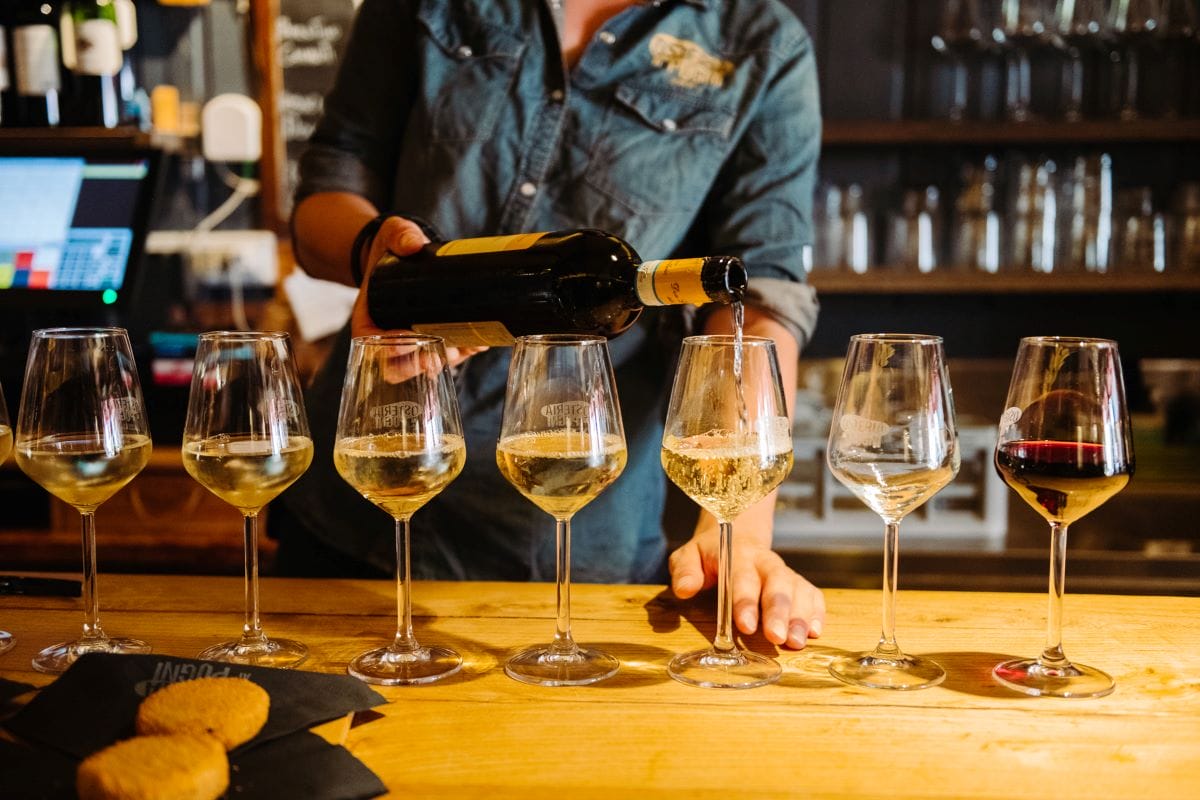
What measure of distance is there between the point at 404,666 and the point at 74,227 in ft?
7.38

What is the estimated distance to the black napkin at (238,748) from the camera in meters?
0.74

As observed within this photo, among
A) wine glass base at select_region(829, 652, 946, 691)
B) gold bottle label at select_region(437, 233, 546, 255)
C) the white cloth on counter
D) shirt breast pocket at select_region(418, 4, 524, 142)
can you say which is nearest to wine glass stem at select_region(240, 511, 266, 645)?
gold bottle label at select_region(437, 233, 546, 255)

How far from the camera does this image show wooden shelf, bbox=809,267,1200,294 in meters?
3.00

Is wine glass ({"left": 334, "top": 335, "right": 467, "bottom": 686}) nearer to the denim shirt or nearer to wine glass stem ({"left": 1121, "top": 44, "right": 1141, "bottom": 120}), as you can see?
the denim shirt

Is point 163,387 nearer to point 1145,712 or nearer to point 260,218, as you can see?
point 260,218

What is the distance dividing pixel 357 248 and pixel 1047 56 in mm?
2476

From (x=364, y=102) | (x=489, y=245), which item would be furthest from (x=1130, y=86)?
(x=489, y=245)

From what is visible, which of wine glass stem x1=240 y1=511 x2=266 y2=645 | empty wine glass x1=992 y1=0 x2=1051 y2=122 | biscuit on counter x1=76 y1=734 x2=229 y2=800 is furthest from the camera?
empty wine glass x1=992 y1=0 x2=1051 y2=122

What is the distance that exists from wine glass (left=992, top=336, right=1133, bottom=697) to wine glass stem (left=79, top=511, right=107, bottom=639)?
0.81 meters

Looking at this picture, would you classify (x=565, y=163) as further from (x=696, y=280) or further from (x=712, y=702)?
(x=712, y=702)

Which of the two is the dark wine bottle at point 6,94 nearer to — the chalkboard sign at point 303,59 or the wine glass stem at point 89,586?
the chalkboard sign at point 303,59

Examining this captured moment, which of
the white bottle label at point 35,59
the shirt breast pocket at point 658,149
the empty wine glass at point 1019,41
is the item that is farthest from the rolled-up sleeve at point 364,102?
the empty wine glass at point 1019,41

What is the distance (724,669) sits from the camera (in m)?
0.98

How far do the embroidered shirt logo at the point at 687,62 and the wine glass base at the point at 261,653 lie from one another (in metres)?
1.05
